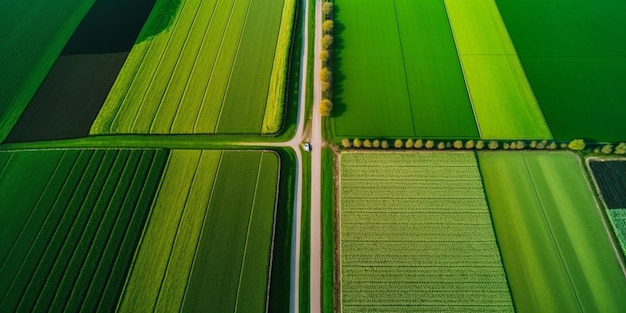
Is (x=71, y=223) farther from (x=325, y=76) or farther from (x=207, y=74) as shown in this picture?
(x=325, y=76)

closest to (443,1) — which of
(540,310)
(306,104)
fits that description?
(306,104)

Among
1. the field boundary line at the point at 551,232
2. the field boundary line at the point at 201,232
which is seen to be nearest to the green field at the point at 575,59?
the field boundary line at the point at 551,232

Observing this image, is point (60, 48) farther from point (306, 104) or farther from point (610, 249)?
point (610, 249)

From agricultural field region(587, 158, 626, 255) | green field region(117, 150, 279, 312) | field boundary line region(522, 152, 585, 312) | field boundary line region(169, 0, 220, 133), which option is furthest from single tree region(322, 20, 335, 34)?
agricultural field region(587, 158, 626, 255)

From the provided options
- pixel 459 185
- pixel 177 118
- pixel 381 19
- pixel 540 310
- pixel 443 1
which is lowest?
pixel 540 310

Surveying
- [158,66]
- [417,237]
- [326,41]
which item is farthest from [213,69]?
[417,237]

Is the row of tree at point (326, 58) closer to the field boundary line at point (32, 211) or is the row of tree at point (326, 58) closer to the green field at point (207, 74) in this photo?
the green field at point (207, 74)

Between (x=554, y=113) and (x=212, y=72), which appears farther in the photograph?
(x=212, y=72)
